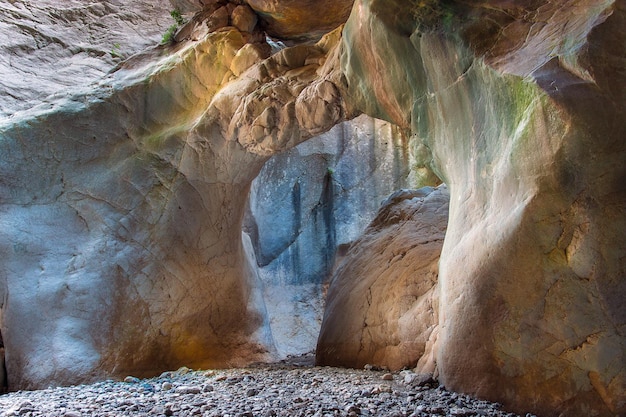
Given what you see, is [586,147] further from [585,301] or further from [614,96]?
[585,301]

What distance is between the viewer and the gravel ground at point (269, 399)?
3.22 m

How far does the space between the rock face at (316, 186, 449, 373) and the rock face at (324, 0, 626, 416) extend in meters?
0.82

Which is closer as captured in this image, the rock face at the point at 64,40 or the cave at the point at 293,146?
the cave at the point at 293,146

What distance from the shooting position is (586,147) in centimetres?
307

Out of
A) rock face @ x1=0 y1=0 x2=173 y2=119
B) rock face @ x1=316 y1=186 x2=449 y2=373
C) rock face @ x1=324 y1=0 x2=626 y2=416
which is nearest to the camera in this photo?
rock face @ x1=324 y1=0 x2=626 y2=416

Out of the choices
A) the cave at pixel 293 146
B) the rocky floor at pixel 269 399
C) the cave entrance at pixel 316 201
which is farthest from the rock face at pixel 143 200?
the cave entrance at pixel 316 201

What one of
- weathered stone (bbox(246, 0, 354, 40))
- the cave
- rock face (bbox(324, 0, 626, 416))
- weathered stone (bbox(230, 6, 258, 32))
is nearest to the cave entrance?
the cave

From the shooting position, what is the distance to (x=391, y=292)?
6027mm

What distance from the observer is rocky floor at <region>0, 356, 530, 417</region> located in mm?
3227

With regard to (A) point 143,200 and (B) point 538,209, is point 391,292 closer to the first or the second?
(B) point 538,209

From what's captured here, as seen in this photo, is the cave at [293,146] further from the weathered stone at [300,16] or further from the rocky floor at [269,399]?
the rocky floor at [269,399]

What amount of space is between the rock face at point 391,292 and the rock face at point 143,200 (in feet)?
5.71

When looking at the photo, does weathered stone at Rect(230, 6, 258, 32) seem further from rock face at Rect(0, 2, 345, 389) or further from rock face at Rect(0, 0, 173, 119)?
rock face at Rect(0, 0, 173, 119)

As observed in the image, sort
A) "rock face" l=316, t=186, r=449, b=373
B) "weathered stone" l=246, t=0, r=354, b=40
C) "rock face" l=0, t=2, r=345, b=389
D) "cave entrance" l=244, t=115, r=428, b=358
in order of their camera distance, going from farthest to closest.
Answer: "cave entrance" l=244, t=115, r=428, b=358 < "weathered stone" l=246, t=0, r=354, b=40 < "rock face" l=0, t=2, r=345, b=389 < "rock face" l=316, t=186, r=449, b=373
